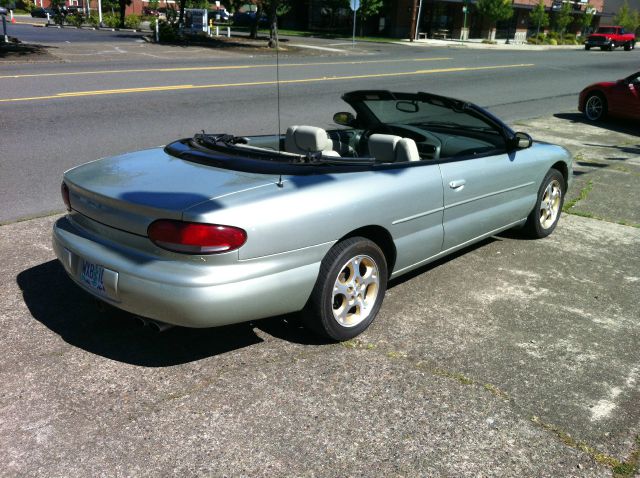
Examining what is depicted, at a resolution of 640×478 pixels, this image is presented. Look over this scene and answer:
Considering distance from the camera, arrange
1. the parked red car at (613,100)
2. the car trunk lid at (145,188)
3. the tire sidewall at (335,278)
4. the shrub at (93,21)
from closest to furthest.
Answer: the car trunk lid at (145,188) < the tire sidewall at (335,278) < the parked red car at (613,100) < the shrub at (93,21)

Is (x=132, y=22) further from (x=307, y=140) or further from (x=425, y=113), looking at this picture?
(x=307, y=140)

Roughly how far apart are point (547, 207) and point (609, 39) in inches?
1981

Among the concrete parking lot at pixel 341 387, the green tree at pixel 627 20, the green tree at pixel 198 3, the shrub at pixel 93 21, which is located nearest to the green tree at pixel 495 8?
the green tree at pixel 198 3

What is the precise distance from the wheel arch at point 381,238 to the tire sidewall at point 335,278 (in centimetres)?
5

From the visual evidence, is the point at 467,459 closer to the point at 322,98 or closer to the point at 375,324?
the point at 375,324

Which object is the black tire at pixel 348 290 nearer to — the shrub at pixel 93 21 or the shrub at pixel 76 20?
the shrub at pixel 76 20

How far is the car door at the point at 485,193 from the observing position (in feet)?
13.9

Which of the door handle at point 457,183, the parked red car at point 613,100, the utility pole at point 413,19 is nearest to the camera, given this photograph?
the door handle at point 457,183

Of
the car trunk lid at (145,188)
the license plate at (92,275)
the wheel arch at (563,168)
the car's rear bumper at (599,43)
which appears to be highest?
the car's rear bumper at (599,43)

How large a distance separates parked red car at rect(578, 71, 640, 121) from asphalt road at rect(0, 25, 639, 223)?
1.10m

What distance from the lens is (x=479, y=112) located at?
4.64m

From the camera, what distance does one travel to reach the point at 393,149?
4.15m

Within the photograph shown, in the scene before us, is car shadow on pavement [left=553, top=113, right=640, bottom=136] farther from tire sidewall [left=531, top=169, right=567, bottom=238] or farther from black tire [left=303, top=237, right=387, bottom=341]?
black tire [left=303, top=237, right=387, bottom=341]

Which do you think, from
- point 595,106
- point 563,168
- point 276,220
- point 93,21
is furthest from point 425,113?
point 93,21
